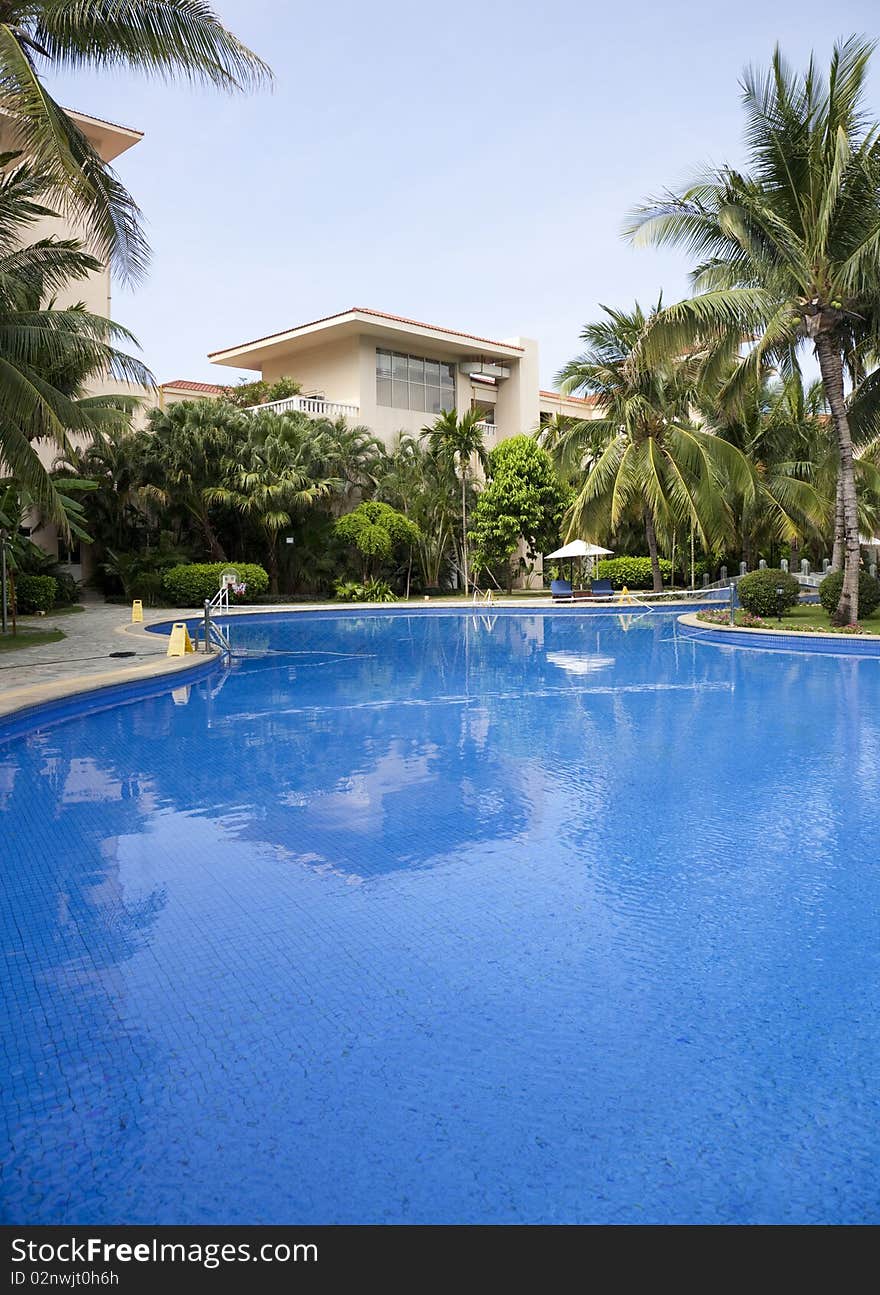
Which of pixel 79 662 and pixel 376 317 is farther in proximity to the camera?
pixel 376 317

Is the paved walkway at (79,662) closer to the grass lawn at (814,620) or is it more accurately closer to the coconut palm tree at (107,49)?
the coconut palm tree at (107,49)

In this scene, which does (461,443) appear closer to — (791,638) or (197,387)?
(197,387)

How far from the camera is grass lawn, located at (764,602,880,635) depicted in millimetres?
17316

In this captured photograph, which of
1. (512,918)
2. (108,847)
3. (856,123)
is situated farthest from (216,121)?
(512,918)

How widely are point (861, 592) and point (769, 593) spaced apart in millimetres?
1795

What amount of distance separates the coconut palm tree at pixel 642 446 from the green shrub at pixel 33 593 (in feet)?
47.0

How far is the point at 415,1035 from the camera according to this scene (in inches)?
132

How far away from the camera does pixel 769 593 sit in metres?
19.2

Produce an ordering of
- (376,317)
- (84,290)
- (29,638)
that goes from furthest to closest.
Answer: (376,317), (84,290), (29,638)

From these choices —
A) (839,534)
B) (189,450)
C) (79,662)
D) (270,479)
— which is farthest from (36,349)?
(839,534)

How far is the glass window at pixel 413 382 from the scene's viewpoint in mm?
34688

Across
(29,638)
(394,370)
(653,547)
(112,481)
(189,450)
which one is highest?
(394,370)

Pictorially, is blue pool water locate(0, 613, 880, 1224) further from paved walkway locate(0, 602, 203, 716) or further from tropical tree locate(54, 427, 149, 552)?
tropical tree locate(54, 427, 149, 552)
